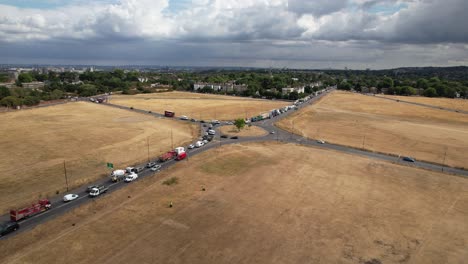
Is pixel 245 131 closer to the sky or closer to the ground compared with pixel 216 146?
closer to the sky

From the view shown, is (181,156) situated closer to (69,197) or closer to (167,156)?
(167,156)

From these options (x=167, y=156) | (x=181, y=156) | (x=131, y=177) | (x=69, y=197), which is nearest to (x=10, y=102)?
(x=167, y=156)

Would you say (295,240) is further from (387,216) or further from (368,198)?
(368,198)

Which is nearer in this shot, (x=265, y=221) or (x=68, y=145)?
(x=265, y=221)

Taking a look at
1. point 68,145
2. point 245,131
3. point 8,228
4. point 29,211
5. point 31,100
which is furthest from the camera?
point 31,100

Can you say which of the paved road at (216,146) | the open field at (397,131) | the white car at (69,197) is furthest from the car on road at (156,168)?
the open field at (397,131)
